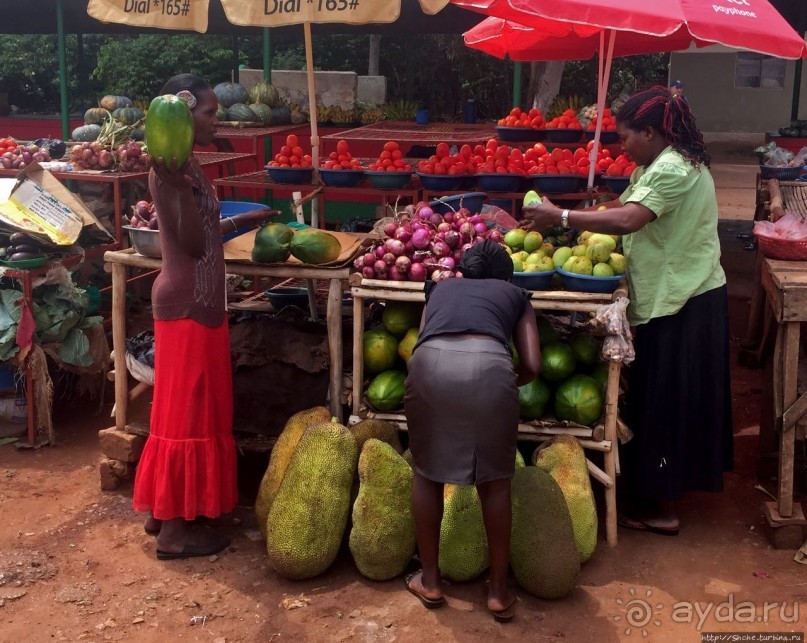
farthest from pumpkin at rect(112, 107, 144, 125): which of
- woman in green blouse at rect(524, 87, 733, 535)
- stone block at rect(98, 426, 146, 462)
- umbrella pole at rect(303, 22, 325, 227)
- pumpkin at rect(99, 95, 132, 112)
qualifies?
woman in green blouse at rect(524, 87, 733, 535)

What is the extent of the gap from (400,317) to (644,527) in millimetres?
1633

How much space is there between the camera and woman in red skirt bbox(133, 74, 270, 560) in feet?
12.5

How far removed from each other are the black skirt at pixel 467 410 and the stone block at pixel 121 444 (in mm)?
2056

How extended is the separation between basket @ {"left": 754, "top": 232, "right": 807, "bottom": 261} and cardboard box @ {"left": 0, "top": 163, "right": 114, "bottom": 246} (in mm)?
4218

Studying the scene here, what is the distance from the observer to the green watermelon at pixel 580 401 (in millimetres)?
4180

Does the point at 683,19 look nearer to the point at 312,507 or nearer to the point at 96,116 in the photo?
the point at 312,507

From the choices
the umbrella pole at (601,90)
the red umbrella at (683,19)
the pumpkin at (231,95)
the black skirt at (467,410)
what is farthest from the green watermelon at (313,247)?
the pumpkin at (231,95)

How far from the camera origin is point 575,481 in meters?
3.96

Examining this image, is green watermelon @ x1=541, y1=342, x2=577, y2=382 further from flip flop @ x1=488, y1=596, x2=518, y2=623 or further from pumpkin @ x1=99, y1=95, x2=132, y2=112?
pumpkin @ x1=99, y1=95, x2=132, y2=112

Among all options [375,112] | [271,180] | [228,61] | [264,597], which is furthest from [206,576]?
[228,61]

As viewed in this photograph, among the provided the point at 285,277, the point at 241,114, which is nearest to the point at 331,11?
the point at 285,277

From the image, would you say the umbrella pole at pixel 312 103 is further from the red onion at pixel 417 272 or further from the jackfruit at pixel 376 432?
the jackfruit at pixel 376 432

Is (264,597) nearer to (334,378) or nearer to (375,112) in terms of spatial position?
(334,378)

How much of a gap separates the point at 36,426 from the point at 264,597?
2.50 metres
